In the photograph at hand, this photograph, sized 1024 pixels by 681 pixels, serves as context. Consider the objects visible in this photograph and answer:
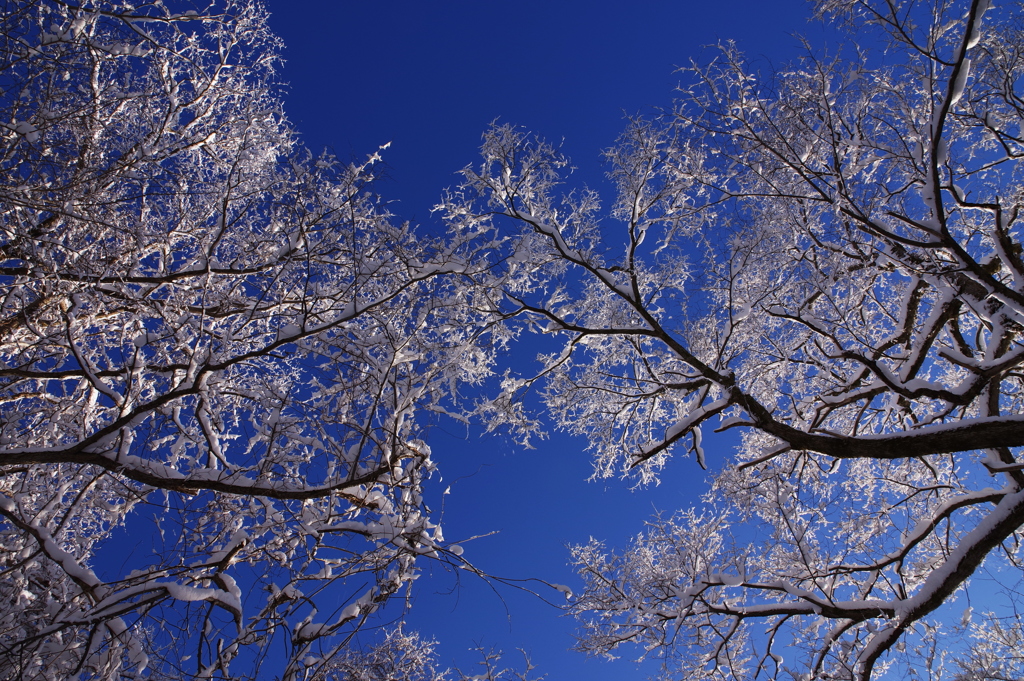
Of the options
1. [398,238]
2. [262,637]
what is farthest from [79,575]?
[398,238]

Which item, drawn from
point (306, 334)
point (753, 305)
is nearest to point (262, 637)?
point (306, 334)

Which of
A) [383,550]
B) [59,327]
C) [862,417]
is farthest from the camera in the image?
[862,417]

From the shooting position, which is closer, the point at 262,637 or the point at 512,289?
the point at 262,637

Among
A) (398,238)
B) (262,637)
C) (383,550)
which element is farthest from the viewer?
(398,238)

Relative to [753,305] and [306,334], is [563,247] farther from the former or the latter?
[306,334]

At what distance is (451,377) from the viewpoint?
6.04 meters

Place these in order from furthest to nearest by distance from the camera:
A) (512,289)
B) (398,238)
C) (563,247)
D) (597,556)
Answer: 1. (597,556)
2. (512,289)
3. (563,247)
4. (398,238)

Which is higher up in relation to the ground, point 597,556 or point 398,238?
point 398,238

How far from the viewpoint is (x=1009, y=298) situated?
4742 mm

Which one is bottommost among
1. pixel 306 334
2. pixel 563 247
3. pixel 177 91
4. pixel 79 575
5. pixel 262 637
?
pixel 262 637

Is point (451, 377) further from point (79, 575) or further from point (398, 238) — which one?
point (79, 575)

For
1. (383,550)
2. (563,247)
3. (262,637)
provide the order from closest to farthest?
(383,550)
(262,637)
(563,247)

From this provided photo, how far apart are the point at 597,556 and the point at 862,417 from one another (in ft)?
16.6

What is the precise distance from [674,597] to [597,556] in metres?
2.39
